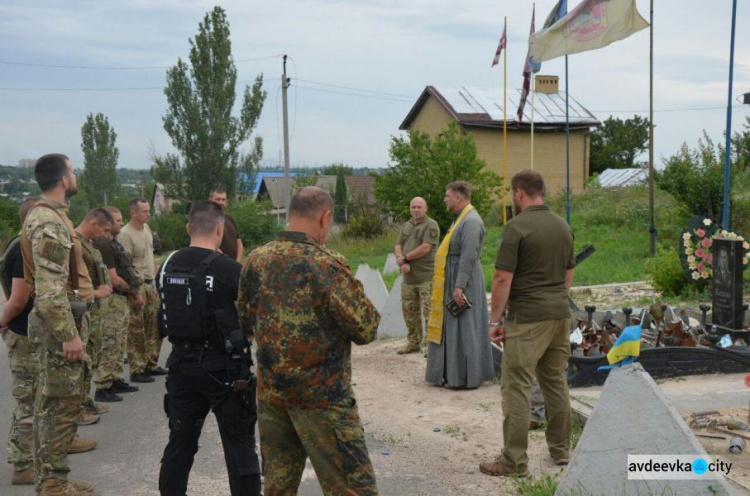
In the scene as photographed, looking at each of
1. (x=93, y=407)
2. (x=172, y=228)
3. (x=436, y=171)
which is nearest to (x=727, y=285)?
(x=93, y=407)

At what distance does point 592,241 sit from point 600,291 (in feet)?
30.2

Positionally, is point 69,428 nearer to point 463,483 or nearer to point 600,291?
point 463,483

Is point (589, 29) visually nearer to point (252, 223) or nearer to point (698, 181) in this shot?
point (698, 181)

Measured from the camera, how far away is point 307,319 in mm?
3602

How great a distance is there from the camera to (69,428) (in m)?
4.95

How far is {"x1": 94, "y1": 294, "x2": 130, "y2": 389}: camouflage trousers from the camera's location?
773 cm

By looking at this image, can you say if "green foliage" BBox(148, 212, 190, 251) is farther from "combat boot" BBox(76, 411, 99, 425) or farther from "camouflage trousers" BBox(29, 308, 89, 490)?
"camouflage trousers" BBox(29, 308, 89, 490)

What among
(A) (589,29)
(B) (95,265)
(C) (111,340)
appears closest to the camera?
(B) (95,265)

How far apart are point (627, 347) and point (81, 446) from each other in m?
4.33

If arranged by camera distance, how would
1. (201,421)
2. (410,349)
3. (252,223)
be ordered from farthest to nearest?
(252,223) → (410,349) → (201,421)

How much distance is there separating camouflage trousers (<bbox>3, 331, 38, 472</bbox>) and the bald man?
15.5 ft

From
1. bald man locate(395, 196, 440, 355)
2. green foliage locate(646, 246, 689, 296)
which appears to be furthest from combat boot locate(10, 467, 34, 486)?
green foliage locate(646, 246, 689, 296)

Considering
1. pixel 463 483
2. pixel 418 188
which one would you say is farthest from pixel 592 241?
pixel 463 483

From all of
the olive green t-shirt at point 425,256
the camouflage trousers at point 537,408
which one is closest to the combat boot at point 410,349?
the olive green t-shirt at point 425,256
